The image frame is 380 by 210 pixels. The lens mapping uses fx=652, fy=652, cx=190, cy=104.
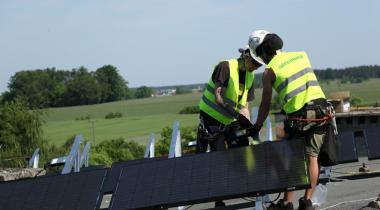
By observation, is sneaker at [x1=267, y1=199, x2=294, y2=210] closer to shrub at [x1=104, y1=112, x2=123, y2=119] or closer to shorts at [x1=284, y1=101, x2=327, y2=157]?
shorts at [x1=284, y1=101, x2=327, y2=157]

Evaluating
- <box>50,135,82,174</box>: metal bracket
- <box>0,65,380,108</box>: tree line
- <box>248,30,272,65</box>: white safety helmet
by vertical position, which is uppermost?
<box>0,65,380,108</box>: tree line

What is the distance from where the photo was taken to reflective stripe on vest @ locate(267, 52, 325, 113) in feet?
22.8

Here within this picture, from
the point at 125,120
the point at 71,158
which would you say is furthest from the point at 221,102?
the point at 125,120

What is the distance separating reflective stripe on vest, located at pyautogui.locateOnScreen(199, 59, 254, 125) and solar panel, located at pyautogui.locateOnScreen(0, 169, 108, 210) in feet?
5.91

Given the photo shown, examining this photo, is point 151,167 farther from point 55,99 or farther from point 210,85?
point 55,99

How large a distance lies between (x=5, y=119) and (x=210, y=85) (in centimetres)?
5713

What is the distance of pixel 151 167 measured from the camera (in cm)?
755

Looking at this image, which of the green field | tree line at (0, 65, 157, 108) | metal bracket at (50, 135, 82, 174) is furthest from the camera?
tree line at (0, 65, 157, 108)

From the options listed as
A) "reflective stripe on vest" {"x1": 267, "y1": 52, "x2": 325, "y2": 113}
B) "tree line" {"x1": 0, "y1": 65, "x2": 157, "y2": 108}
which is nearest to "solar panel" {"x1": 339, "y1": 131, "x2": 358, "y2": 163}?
"reflective stripe on vest" {"x1": 267, "y1": 52, "x2": 325, "y2": 113}

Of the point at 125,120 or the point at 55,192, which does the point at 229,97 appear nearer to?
the point at 55,192

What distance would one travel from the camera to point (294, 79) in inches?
275

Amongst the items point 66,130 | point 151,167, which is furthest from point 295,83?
point 66,130

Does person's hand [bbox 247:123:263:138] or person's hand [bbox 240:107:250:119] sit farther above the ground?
person's hand [bbox 240:107:250:119]

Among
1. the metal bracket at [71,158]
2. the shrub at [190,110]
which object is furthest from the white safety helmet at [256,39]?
the shrub at [190,110]
